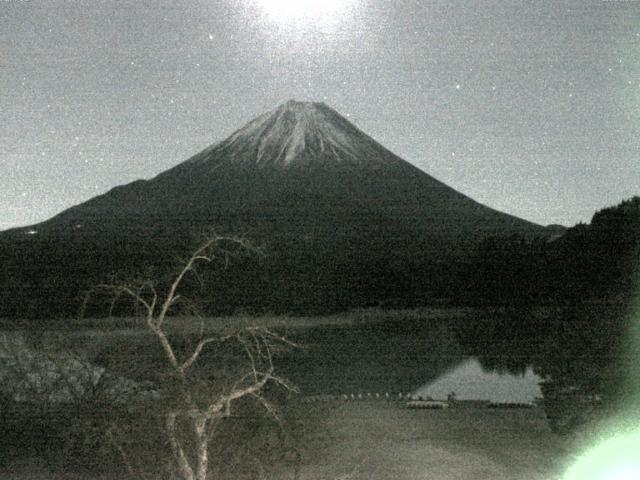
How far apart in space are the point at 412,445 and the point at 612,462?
2239 mm

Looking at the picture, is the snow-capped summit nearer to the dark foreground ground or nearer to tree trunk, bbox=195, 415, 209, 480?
the dark foreground ground

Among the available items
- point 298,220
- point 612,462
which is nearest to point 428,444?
point 612,462

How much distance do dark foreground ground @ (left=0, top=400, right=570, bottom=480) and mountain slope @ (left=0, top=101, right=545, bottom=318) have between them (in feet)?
45.0

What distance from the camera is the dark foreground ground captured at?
7.50m

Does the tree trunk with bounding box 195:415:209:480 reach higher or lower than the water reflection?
higher

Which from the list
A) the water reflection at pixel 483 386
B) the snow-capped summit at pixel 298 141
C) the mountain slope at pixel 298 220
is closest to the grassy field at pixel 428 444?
the water reflection at pixel 483 386

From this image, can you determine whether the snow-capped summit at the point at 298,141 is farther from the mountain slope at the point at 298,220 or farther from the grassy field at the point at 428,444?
the grassy field at the point at 428,444

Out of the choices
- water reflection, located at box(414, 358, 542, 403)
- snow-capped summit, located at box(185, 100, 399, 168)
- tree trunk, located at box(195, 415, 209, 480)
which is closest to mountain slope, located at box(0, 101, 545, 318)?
snow-capped summit, located at box(185, 100, 399, 168)

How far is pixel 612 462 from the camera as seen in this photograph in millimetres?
7270

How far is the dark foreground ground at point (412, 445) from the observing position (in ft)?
24.6

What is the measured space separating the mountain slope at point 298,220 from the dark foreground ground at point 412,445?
45.0ft

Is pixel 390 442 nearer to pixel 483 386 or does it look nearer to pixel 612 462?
pixel 612 462

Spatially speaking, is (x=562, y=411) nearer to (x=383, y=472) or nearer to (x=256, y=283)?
(x=383, y=472)

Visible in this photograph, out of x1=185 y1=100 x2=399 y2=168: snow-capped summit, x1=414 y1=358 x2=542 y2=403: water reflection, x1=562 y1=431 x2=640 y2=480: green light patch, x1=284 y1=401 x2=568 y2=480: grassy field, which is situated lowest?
x1=414 y1=358 x2=542 y2=403: water reflection
